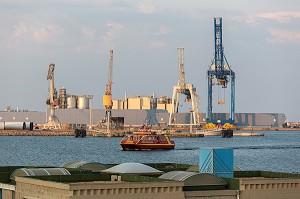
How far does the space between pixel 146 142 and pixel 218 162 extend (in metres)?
96.4

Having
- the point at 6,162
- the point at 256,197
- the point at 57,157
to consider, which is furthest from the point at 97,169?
the point at 57,157

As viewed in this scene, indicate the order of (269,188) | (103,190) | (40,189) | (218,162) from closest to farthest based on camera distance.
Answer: (103,190), (40,189), (269,188), (218,162)

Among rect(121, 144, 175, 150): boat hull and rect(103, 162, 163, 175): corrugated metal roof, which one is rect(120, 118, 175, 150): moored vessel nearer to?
rect(121, 144, 175, 150): boat hull

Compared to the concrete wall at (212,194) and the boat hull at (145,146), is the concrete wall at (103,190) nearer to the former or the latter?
the concrete wall at (212,194)

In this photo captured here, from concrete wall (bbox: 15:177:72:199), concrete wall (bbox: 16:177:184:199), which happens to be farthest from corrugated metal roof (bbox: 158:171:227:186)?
concrete wall (bbox: 15:177:72:199)

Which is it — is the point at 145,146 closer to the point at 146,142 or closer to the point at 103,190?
the point at 146,142

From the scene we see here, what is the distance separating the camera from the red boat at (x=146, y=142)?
130 metres

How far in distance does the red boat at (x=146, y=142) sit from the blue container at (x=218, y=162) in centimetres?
9604

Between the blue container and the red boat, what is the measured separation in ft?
A: 315

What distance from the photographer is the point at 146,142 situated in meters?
130

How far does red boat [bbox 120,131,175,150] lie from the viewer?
427ft

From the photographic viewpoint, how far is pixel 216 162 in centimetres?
3356

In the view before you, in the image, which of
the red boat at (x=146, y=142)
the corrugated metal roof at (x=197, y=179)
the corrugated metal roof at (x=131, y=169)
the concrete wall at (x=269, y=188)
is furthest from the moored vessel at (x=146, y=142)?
the corrugated metal roof at (x=197, y=179)

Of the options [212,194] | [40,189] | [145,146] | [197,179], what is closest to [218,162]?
[197,179]
